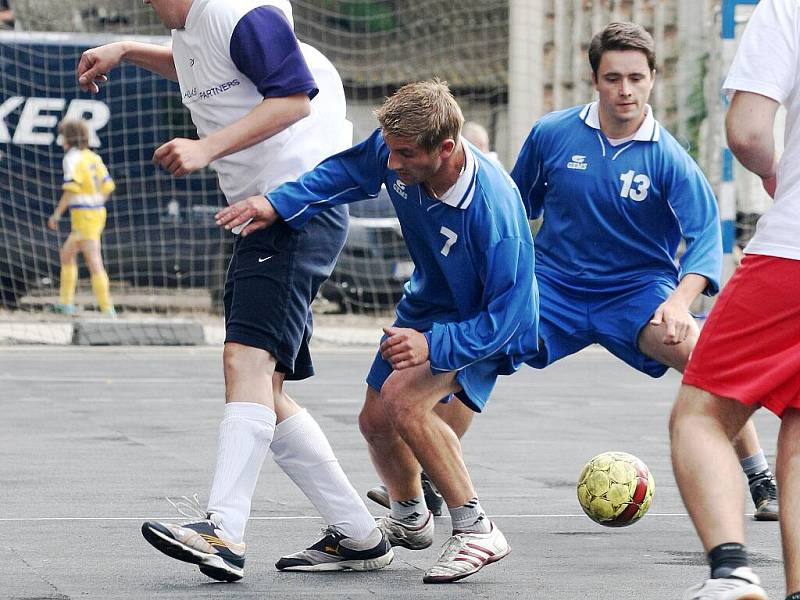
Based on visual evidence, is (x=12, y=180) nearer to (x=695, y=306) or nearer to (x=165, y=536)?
(x=695, y=306)

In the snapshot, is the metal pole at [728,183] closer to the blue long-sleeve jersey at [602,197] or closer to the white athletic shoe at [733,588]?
the blue long-sleeve jersey at [602,197]

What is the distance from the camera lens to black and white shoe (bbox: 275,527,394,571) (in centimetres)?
523

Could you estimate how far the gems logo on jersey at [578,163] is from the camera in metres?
6.52

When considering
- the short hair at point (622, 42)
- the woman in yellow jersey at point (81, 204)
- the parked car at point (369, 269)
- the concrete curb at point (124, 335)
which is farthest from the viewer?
the parked car at point (369, 269)

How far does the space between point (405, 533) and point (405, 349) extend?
3.13 ft

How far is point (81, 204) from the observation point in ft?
54.4

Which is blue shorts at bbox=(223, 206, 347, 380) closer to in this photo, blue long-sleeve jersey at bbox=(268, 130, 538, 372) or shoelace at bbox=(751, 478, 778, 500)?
blue long-sleeve jersey at bbox=(268, 130, 538, 372)

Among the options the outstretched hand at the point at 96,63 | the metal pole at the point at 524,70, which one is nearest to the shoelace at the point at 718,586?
the outstretched hand at the point at 96,63

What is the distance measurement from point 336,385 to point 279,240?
6.92m

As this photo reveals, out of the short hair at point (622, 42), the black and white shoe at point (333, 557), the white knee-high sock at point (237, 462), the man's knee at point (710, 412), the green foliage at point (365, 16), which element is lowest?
the green foliage at point (365, 16)

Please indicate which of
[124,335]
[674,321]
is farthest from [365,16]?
[674,321]

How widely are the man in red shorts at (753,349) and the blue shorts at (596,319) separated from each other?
227 cm

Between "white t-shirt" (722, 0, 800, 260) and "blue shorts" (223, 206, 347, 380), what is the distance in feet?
5.00

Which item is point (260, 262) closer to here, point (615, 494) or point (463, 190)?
point (463, 190)
